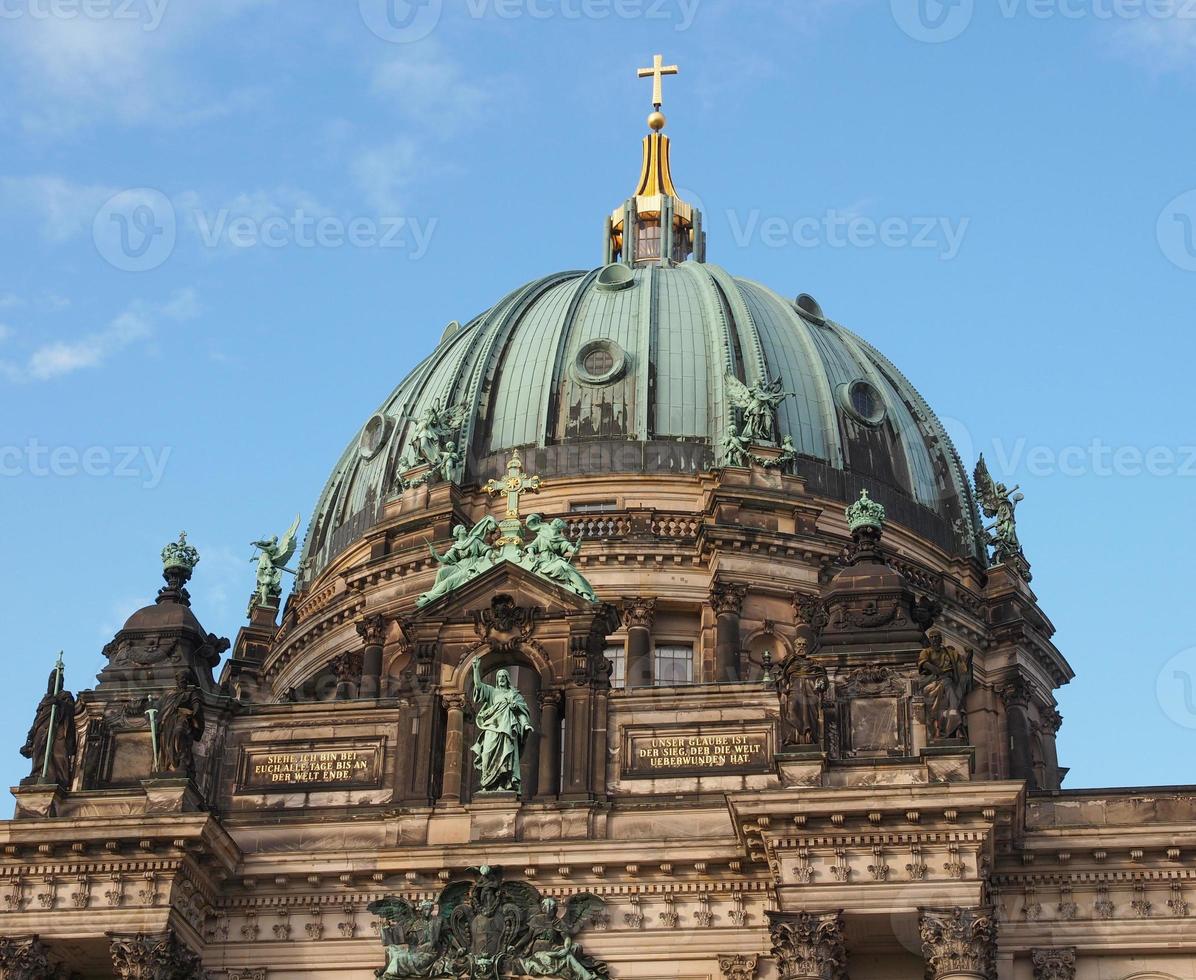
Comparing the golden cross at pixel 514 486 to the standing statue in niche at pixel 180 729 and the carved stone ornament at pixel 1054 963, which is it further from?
the carved stone ornament at pixel 1054 963

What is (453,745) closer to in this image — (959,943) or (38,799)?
(38,799)

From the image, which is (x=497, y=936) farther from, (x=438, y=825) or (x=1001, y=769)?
(x=1001, y=769)

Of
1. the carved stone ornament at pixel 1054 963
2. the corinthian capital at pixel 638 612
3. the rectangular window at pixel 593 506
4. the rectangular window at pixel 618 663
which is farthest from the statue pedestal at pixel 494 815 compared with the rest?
the rectangular window at pixel 593 506

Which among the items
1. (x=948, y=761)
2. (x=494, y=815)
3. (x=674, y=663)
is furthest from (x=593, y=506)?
(x=948, y=761)

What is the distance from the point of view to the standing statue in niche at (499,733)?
132 feet

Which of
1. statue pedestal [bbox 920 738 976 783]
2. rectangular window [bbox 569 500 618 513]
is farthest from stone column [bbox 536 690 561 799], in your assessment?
rectangular window [bbox 569 500 618 513]

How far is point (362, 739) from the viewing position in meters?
41.3

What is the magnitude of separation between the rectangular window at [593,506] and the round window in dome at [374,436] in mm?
8169

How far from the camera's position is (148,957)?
37156 mm

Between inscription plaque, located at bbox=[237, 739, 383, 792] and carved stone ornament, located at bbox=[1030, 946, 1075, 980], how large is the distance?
1265cm

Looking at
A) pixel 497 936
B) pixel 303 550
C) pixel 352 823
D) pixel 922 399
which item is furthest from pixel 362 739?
pixel 922 399

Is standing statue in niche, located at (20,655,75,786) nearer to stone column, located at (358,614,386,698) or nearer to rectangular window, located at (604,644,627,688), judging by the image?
stone column, located at (358,614,386,698)

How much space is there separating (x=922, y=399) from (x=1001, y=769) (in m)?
14.4

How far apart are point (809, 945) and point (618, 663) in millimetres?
15485
